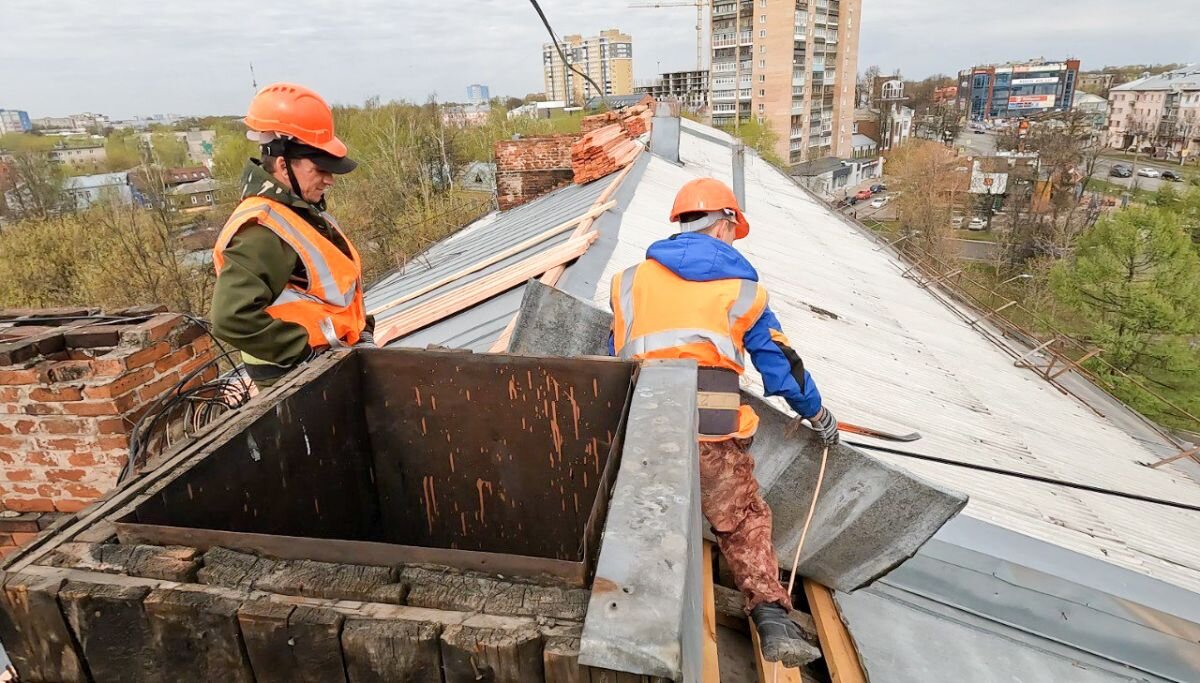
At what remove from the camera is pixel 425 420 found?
2248mm

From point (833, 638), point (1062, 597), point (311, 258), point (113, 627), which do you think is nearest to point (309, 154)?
point (311, 258)

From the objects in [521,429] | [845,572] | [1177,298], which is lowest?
[1177,298]

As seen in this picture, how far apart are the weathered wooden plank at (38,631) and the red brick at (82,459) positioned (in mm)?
2415

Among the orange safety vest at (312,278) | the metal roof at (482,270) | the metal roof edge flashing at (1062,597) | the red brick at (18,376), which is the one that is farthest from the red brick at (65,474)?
the metal roof edge flashing at (1062,597)

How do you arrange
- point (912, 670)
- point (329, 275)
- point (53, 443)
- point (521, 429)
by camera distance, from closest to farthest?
point (521, 429) < point (912, 670) < point (329, 275) < point (53, 443)

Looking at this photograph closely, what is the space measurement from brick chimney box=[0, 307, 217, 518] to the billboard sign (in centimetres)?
11806

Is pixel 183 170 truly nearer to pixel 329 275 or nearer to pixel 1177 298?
pixel 329 275

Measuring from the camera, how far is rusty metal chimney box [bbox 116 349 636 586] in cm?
193

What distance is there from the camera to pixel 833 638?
2.58m

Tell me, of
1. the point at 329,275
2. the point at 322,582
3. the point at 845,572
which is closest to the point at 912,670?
the point at 845,572

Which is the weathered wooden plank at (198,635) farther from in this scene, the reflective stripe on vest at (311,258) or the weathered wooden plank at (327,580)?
the reflective stripe on vest at (311,258)

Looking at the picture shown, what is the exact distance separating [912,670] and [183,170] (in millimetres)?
47308

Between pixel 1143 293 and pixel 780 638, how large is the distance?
28.2 m

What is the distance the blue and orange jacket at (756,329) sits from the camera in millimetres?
2732
